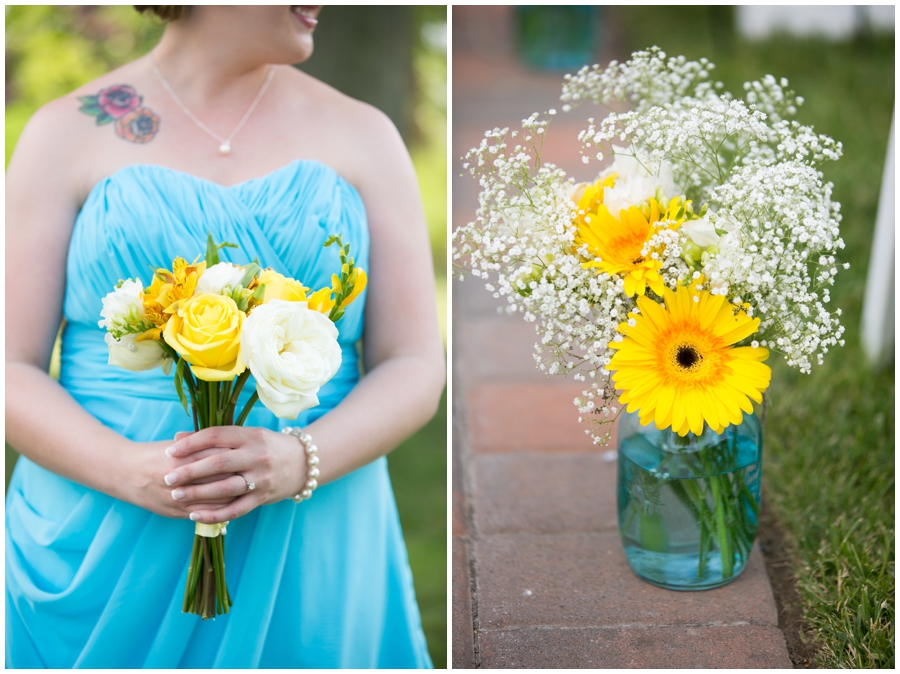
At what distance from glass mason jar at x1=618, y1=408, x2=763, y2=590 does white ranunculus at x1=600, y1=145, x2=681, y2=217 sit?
540 mm

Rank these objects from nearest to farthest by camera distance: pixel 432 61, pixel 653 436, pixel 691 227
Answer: pixel 691 227 → pixel 653 436 → pixel 432 61

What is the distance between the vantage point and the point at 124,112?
1.76 meters

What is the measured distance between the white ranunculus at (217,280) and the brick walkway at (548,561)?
1.03 meters

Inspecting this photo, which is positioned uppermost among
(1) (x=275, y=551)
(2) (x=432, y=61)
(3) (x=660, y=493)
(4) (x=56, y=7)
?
(4) (x=56, y=7)

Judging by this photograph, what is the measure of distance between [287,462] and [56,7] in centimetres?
290

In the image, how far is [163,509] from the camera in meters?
1.57

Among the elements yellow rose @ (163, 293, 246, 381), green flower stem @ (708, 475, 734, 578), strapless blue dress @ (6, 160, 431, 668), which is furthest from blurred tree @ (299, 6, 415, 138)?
green flower stem @ (708, 475, 734, 578)

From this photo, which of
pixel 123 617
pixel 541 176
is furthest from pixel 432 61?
pixel 123 617

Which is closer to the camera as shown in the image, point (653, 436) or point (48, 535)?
point (48, 535)

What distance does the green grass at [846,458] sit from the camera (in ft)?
6.50

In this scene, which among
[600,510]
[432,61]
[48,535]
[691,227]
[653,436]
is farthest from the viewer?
[432,61]

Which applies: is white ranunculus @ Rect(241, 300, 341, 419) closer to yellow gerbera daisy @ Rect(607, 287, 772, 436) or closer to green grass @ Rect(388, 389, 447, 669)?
yellow gerbera daisy @ Rect(607, 287, 772, 436)

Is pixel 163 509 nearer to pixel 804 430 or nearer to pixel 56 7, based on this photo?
pixel 804 430

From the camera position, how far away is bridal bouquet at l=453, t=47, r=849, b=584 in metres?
1.53
